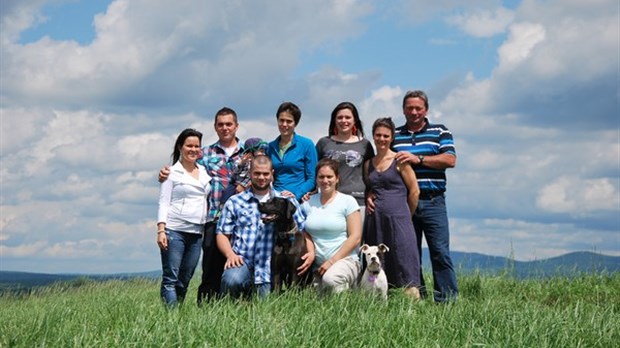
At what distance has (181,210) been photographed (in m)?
8.83

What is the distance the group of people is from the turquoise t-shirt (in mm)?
11

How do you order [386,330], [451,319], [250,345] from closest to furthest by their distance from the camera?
[250,345] < [386,330] < [451,319]

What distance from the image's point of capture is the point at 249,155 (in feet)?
28.9

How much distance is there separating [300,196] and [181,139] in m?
1.55

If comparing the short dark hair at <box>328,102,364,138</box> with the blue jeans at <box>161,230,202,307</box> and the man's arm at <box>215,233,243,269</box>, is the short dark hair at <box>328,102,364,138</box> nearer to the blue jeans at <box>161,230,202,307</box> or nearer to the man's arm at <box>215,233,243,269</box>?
the man's arm at <box>215,233,243,269</box>

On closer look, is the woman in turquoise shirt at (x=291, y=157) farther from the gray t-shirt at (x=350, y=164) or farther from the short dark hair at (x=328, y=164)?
the short dark hair at (x=328, y=164)

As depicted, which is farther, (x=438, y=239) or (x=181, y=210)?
(x=438, y=239)

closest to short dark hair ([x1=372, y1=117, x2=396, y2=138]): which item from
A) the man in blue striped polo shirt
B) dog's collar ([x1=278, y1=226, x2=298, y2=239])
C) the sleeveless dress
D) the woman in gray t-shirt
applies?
the woman in gray t-shirt

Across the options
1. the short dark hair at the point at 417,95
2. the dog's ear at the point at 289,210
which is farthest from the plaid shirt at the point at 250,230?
the short dark hair at the point at 417,95

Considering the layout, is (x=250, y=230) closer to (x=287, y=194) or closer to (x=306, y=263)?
(x=287, y=194)

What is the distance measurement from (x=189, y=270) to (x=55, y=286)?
8.09 meters

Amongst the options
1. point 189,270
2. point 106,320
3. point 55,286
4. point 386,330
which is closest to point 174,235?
point 189,270

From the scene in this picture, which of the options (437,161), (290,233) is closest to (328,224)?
(290,233)

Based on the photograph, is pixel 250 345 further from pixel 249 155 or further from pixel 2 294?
pixel 2 294
